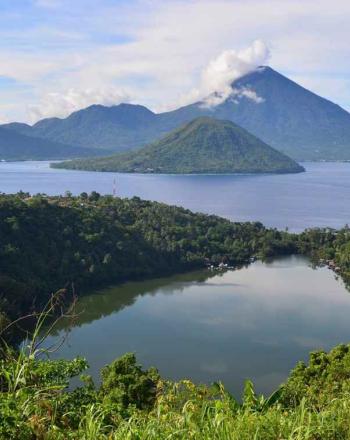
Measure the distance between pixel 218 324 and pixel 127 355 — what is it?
1335 centimetres

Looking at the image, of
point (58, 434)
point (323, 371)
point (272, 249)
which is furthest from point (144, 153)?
point (58, 434)

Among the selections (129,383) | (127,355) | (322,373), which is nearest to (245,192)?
(322,373)

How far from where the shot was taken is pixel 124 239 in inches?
1625

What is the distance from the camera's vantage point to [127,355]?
1488 cm

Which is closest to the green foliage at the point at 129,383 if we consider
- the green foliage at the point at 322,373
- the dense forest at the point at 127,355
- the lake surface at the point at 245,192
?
the dense forest at the point at 127,355

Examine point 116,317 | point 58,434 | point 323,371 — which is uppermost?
point 58,434

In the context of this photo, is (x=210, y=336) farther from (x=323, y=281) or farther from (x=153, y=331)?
(x=323, y=281)

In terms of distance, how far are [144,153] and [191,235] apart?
9755 centimetres

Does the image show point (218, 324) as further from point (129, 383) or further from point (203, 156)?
point (203, 156)

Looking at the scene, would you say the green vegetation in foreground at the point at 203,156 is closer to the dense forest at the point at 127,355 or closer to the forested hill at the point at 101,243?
the forested hill at the point at 101,243

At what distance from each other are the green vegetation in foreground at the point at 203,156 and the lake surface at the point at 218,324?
3660 inches

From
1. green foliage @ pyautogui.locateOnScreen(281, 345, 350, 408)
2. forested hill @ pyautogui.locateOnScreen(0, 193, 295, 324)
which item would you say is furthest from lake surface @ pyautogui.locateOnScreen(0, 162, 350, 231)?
green foliage @ pyautogui.locateOnScreen(281, 345, 350, 408)

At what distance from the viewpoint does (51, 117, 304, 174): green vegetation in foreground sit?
13275cm

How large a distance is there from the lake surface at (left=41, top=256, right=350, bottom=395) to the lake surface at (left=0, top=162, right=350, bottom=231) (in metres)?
24.9
